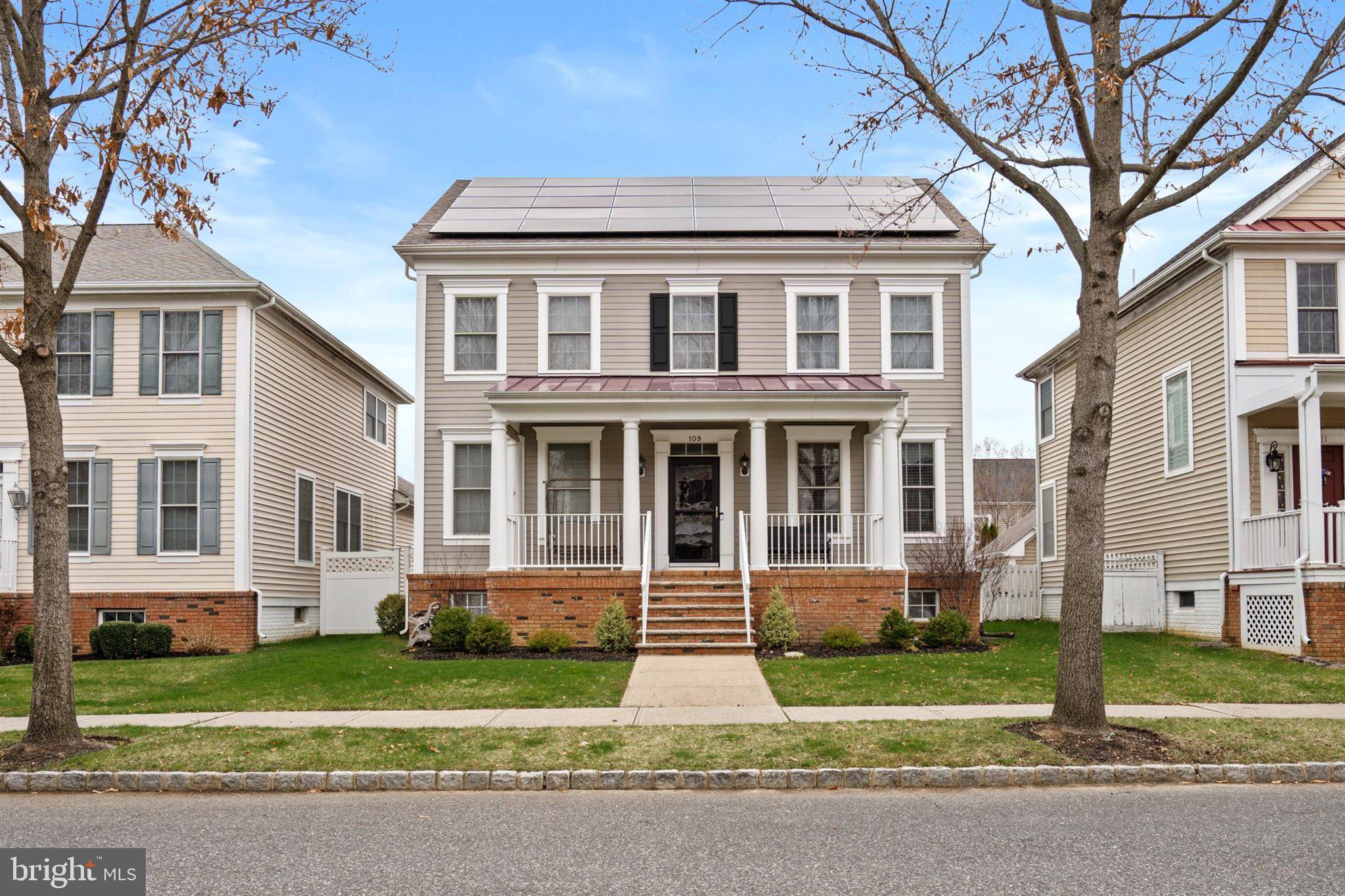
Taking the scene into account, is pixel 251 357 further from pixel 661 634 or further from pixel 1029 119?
pixel 1029 119

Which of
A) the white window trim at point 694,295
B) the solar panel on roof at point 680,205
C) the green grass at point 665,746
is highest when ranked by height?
the solar panel on roof at point 680,205

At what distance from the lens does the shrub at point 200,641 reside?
19.3 m

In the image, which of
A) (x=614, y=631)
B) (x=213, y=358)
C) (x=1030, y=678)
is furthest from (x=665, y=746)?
(x=213, y=358)

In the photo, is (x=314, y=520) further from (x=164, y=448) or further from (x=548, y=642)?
(x=548, y=642)

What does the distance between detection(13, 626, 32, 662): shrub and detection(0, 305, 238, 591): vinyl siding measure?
1.50 meters

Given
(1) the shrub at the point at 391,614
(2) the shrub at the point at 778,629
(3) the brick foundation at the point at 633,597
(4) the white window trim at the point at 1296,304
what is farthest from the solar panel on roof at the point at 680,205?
(2) the shrub at the point at 778,629

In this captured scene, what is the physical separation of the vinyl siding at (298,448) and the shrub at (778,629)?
9441 millimetres

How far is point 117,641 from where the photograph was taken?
1870cm

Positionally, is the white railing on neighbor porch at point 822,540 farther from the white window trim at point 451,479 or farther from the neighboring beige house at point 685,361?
the white window trim at point 451,479

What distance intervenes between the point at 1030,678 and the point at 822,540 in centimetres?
612

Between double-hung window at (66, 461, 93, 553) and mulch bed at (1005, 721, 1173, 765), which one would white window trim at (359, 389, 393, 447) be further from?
mulch bed at (1005, 721, 1173, 765)

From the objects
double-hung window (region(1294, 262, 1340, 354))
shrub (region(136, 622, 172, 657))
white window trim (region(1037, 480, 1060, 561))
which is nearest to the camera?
double-hung window (region(1294, 262, 1340, 354))

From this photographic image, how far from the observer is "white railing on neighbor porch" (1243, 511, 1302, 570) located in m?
16.7

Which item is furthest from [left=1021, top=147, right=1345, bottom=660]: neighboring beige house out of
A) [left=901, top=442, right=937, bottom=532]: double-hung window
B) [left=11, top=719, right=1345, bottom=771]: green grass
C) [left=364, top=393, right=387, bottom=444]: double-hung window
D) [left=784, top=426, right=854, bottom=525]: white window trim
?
[left=364, top=393, right=387, bottom=444]: double-hung window
